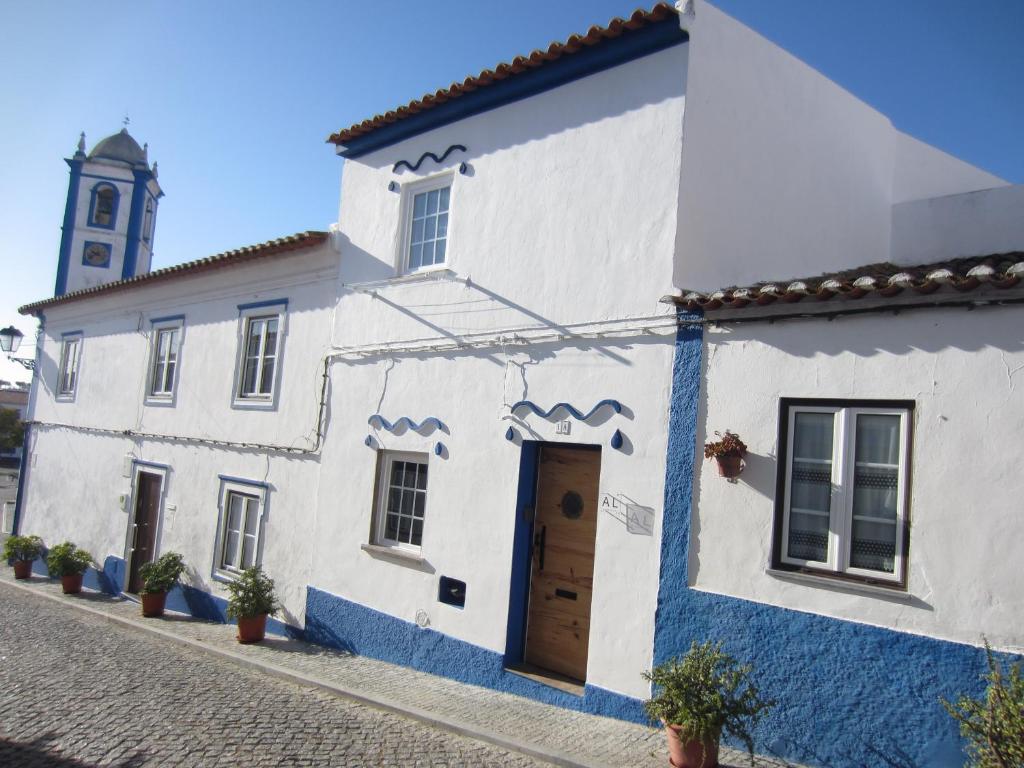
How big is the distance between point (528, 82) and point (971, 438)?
18.4 feet

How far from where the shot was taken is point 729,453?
5.97 metres

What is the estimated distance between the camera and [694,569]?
20.6ft

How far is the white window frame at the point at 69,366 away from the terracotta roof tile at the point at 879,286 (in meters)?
15.4

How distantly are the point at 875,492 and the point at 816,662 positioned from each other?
1284mm

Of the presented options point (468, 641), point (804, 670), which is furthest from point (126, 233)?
point (804, 670)

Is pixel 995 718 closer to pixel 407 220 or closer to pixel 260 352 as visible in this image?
pixel 407 220

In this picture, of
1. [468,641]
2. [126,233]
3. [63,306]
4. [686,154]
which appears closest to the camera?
[686,154]

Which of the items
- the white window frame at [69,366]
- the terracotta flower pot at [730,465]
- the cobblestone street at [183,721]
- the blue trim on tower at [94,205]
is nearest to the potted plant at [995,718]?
the terracotta flower pot at [730,465]

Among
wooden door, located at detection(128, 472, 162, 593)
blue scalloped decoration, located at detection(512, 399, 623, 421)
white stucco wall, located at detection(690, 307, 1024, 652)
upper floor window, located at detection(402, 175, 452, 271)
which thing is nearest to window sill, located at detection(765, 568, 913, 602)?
white stucco wall, located at detection(690, 307, 1024, 652)

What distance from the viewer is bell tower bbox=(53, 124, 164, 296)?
22.5 m

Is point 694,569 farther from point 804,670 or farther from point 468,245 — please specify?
point 468,245

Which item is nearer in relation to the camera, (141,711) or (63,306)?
(141,711)

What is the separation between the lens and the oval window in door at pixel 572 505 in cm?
754

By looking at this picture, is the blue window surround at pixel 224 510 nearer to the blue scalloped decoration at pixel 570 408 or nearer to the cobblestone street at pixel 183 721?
the cobblestone street at pixel 183 721
